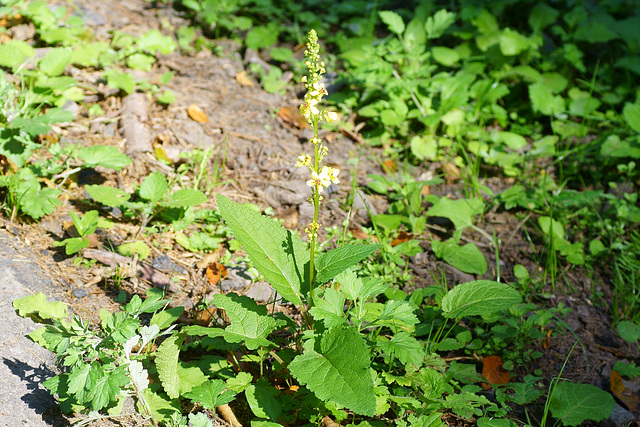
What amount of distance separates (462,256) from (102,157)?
6.83 ft

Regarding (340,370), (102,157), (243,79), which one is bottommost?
(340,370)

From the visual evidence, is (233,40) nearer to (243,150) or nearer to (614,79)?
(243,150)

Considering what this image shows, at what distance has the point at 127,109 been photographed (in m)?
3.48

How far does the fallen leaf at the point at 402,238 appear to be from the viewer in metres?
2.99

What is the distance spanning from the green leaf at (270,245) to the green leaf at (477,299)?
0.67 m

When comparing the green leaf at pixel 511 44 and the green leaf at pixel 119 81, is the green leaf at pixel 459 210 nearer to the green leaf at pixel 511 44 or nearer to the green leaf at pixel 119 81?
the green leaf at pixel 511 44

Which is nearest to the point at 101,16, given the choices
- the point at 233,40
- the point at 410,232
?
the point at 233,40

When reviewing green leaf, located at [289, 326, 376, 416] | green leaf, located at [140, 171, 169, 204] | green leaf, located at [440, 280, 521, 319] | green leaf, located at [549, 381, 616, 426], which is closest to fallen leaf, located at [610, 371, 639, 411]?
green leaf, located at [549, 381, 616, 426]

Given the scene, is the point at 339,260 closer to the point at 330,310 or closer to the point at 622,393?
the point at 330,310

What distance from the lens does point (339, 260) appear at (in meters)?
1.87

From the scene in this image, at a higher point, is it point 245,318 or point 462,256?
point 245,318

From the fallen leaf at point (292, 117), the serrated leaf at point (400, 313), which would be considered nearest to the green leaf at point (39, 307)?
the serrated leaf at point (400, 313)

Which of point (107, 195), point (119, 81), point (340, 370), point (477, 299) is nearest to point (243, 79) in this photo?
point (119, 81)

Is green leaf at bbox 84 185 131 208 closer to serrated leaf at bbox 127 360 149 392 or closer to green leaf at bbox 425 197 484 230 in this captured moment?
serrated leaf at bbox 127 360 149 392
